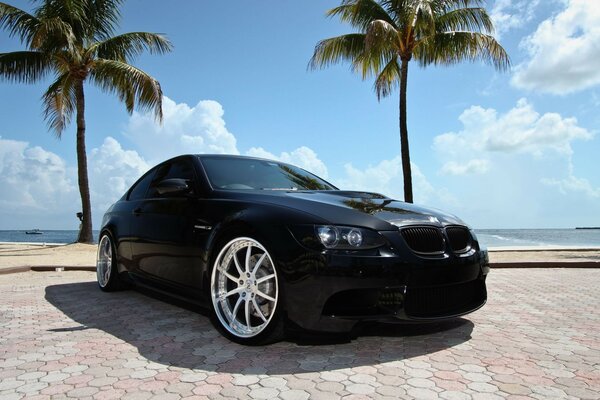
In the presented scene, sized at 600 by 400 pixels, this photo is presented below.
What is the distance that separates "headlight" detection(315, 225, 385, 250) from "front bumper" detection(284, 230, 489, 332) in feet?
0.23

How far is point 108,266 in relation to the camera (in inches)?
225

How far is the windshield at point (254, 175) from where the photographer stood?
4047mm

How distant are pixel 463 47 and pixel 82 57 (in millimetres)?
13781

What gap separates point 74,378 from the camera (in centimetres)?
264

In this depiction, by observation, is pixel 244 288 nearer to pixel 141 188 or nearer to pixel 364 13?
pixel 141 188

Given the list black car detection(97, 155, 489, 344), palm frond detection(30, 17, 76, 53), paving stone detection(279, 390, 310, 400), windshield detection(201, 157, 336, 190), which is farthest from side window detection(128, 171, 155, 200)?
palm frond detection(30, 17, 76, 53)

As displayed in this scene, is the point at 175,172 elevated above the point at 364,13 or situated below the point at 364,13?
below

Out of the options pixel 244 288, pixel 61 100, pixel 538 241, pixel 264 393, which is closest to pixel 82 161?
pixel 61 100

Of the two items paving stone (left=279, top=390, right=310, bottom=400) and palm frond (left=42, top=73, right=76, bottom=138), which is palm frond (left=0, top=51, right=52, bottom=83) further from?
paving stone (left=279, top=390, right=310, bottom=400)

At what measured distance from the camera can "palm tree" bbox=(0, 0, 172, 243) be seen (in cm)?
1655

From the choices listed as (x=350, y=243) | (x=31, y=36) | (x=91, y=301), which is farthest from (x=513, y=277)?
(x=31, y=36)

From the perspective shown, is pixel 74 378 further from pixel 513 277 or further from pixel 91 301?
pixel 513 277

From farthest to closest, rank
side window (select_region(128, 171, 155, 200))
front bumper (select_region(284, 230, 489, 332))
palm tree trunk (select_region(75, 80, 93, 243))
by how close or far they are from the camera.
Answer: palm tree trunk (select_region(75, 80, 93, 243)) < side window (select_region(128, 171, 155, 200)) < front bumper (select_region(284, 230, 489, 332))

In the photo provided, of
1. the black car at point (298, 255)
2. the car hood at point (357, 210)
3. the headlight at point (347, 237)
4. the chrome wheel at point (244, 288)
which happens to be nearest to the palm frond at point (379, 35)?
the black car at point (298, 255)
